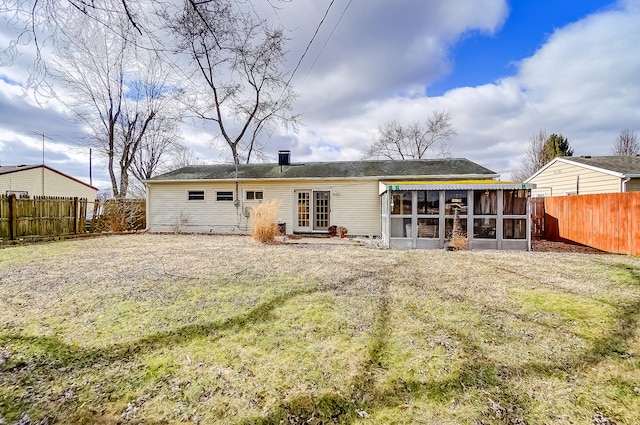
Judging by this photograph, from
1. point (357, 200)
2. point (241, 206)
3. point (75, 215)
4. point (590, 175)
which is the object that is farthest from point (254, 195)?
point (590, 175)

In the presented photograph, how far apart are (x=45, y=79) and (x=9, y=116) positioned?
41.0 inches

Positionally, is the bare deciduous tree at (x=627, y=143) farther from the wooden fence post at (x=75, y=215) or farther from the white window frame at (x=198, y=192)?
the wooden fence post at (x=75, y=215)

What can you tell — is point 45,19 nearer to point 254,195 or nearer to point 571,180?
point 254,195

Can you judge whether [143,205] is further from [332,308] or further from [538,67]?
[538,67]

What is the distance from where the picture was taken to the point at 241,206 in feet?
43.6

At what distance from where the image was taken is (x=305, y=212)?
505 inches

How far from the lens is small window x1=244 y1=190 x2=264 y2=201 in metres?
13.2

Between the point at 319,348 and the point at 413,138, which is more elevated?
the point at 413,138

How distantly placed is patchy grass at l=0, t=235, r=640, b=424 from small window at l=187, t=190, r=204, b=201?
8566mm

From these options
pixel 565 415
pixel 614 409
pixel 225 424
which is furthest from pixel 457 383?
pixel 225 424

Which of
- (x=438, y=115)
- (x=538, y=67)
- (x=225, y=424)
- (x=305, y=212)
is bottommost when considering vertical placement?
(x=225, y=424)

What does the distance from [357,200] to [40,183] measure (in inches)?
921

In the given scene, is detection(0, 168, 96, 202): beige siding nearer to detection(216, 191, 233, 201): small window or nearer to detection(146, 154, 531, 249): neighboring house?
detection(146, 154, 531, 249): neighboring house

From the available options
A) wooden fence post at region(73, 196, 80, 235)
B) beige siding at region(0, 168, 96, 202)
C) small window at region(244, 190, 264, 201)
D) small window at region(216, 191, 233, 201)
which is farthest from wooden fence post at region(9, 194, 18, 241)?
beige siding at region(0, 168, 96, 202)
